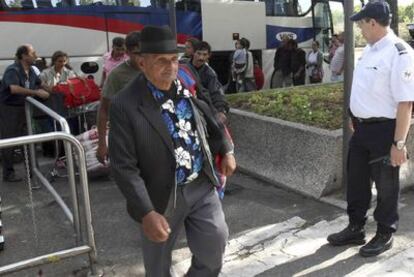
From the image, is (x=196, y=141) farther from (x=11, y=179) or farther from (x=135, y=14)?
(x=135, y=14)

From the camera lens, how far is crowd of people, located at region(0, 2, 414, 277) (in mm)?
2445

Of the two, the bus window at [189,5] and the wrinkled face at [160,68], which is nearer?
the wrinkled face at [160,68]

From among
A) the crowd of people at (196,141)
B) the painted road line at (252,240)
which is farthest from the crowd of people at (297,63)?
the painted road line at (252,240)

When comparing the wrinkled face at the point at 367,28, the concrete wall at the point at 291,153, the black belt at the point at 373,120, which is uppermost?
the wrinkled face at the point at 367,28

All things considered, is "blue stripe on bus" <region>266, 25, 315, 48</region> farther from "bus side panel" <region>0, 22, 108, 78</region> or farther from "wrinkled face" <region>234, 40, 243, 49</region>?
"bus side panel" <region>0, 22, 108, 78</region>

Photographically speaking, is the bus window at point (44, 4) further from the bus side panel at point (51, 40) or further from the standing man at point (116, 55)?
the standing man at point (116, 55)

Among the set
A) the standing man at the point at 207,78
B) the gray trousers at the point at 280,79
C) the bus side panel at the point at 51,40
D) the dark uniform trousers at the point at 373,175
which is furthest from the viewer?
the gray trousers at the point at 280,79

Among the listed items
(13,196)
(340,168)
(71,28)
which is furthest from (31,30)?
(340,168)

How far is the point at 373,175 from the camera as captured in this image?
3787mm

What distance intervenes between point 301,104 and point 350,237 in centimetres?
256

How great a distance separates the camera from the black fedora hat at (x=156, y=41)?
8.09 ft

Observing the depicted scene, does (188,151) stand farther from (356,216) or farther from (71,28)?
(71,28)

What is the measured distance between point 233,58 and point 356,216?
25.2 ft

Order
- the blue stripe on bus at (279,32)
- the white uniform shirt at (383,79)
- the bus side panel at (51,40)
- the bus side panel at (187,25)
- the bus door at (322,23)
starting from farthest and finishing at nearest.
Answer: the bus door at (322,23), the blue stripe on bus at (279,32), the bus side panel at (187,25), the bus side panel at (51,40), the white uniform shirt at (383,79)
